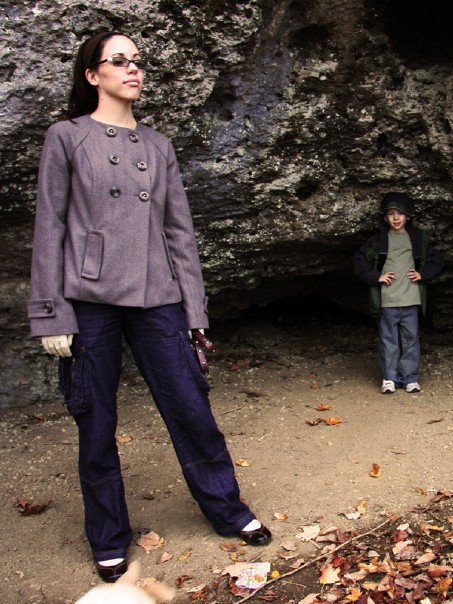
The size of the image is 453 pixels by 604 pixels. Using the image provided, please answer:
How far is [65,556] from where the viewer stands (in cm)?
376

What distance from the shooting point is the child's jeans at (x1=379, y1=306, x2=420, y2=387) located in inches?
218

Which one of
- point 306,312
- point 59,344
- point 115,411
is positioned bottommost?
point 306,312

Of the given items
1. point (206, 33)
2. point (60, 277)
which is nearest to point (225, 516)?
point (60, 277)

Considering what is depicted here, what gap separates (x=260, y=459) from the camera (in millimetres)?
4598

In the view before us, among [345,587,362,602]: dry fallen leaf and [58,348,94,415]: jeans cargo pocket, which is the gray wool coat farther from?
[345,587,362,602]: dry fallen leaf

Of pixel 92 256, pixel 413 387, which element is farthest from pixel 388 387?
pixel 92 256

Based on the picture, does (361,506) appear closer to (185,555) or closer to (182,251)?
(185,555)

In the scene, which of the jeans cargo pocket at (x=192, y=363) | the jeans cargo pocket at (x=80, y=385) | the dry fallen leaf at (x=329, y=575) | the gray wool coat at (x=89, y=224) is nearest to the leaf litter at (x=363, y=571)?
the dry fallen leaf at (x=329, y=575)

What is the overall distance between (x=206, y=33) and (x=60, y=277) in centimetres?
193

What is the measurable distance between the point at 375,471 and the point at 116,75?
250cm

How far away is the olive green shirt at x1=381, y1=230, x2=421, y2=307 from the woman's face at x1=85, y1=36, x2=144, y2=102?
2726mm

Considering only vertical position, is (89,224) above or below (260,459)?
above

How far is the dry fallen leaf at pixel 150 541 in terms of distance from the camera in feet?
12.2

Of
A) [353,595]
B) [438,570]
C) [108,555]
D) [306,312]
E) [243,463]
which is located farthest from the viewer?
[306,312]
